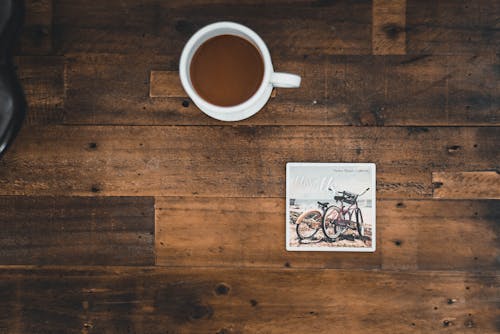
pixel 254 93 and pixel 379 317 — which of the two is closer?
pixel 254 93

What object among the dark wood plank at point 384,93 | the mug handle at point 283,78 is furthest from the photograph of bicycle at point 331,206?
the mug handle at point 283,78

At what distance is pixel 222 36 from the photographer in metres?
0.90

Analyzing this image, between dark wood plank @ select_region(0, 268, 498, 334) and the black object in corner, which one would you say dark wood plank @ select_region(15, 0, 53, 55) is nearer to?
the black object in corner

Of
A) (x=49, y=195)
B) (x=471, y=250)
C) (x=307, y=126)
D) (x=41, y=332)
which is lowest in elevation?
(x=41, y=332)

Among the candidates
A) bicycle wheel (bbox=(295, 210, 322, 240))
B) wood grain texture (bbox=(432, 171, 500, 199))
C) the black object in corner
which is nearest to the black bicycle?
bicycle wheel (bbox=(295, 210, 322, 240))

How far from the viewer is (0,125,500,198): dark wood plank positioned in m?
1.02

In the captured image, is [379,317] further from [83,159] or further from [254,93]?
[83,159]

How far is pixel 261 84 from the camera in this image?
888 millimetres

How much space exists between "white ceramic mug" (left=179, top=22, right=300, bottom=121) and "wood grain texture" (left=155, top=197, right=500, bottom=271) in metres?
0.23

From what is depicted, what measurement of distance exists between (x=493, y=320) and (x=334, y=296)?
341 mm

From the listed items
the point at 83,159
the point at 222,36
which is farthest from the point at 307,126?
the point at 83,159

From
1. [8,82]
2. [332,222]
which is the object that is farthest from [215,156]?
[8,82]

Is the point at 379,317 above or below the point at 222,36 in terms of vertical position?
below

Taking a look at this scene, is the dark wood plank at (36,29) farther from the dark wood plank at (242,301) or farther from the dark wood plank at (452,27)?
the dark wood plank at (452,27)
